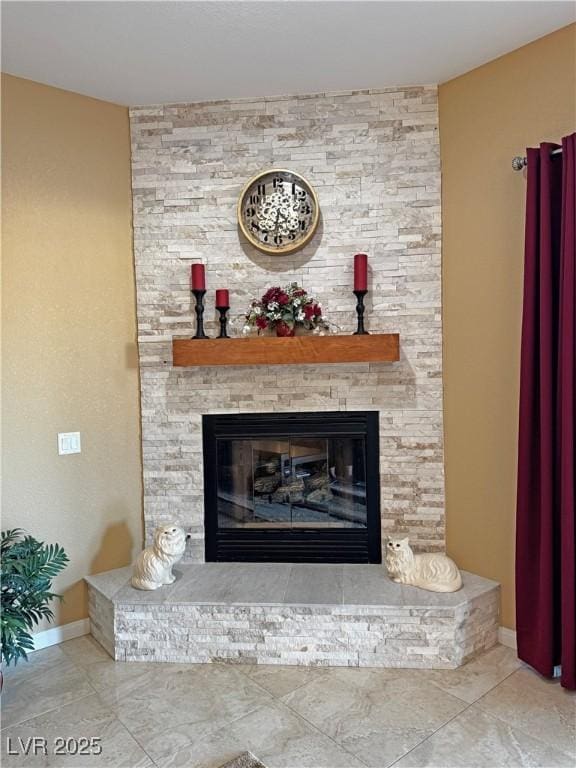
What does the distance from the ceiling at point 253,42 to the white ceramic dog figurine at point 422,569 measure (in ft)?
7.27

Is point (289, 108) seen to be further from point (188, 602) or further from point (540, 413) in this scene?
point (188, 602)

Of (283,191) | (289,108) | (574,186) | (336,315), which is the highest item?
(289,108)

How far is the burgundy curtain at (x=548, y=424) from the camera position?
2.16 m

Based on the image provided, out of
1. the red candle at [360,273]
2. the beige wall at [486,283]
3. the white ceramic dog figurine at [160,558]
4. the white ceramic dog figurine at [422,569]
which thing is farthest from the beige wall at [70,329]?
the beige wall at [486,283]

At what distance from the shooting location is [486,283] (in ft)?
8.59

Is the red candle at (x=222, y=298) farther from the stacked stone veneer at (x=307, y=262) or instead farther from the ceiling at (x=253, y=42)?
the ceiling at (x=253, y=42)

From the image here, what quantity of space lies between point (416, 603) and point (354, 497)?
67 cm

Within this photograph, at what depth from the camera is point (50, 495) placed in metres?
2.71

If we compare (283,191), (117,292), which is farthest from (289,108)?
(117,292)

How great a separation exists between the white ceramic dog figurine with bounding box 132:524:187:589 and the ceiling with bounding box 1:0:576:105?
6.99ft

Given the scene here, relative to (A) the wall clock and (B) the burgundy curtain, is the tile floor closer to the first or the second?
(B) the burgundy curtain

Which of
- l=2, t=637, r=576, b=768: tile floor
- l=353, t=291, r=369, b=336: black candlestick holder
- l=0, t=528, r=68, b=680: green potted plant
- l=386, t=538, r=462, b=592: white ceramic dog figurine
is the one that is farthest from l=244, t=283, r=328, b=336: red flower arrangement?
l=2, t=637, r=576, b=768: tile floor

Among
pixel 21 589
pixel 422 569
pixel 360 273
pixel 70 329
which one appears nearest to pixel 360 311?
pixel 360 273

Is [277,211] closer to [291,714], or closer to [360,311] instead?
[360,311]
